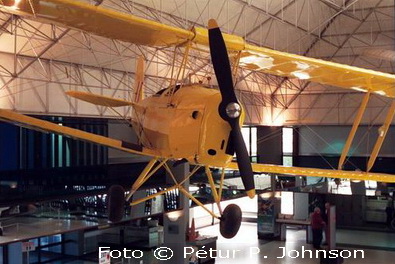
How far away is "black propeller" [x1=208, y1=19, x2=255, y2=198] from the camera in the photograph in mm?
4984

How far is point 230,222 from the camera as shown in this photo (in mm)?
6059

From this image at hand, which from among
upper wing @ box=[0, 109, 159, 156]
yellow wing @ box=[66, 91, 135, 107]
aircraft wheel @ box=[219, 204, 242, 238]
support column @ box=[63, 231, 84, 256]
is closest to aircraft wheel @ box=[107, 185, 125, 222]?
upper wing @ box=[0, 109, 159, 156]

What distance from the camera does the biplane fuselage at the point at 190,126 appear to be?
520 cm

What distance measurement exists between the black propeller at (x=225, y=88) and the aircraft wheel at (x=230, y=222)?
117cm

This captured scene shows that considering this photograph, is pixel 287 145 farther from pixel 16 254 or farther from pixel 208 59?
pixel 16 254

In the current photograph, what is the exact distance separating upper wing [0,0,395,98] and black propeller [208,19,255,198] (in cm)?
78

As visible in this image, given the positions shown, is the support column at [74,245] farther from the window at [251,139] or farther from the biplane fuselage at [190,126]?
the window at [251,139]

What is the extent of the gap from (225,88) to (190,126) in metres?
0.62

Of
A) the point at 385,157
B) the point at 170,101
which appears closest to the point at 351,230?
the point at 385,157

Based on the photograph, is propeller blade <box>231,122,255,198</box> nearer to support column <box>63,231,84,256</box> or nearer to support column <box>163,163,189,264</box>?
support column <box>163,163,189,264</box>

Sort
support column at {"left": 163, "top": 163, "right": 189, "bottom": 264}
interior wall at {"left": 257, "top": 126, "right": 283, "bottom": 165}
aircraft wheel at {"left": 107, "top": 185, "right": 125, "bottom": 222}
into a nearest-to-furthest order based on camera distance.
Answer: aircraft wheel at {"left": 107, "top": 185, "right": 125, "bottom": 222}
support column at {"left": 163, "top": 163, "right": 189, "bottom": 264}
interior wall at {"left": 257, "top": 126, "right": 283, "bottom": 165}

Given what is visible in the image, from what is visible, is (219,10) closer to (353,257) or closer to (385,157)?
(353,257)

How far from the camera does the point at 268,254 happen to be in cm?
1518

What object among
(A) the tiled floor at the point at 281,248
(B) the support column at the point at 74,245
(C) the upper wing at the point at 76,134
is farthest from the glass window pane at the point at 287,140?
(C) the upper wing at the point at 76,134
